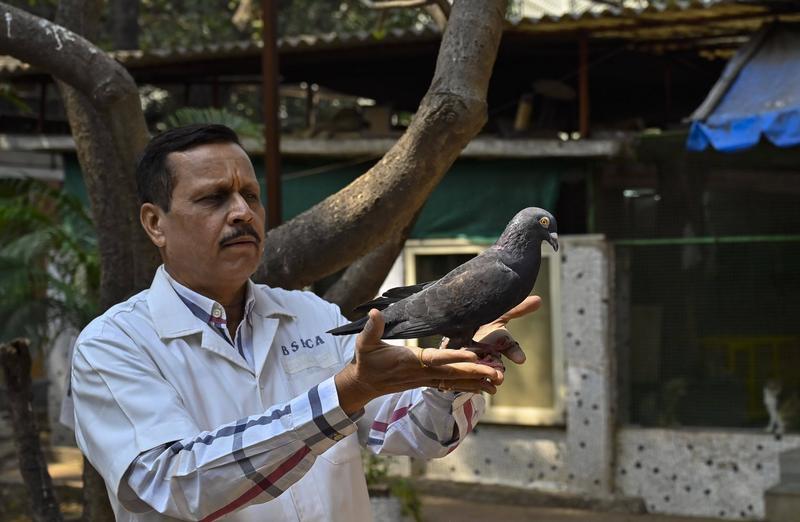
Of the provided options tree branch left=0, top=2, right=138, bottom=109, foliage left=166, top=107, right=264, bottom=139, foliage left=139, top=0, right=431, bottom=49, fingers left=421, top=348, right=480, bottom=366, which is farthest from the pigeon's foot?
foliage left=139, top=0, right=431, bottom=49

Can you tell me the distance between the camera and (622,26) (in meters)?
8.20

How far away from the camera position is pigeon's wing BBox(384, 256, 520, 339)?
251 centimetres

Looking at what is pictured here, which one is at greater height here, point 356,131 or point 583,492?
point 356,131

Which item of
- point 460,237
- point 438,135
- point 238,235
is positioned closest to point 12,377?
point 438,135

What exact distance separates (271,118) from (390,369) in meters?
4.33

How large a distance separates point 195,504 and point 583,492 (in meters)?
7.31

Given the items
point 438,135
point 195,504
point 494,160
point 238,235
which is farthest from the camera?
point 494,160

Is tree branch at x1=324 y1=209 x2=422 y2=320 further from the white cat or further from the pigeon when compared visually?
the white cat

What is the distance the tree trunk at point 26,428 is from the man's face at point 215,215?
277cm

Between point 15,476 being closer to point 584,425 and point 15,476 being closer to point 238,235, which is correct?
point 584,425

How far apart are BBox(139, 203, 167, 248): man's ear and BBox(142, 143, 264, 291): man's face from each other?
2cm

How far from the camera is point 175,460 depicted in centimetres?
231

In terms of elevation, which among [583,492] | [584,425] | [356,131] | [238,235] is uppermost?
[356,131]

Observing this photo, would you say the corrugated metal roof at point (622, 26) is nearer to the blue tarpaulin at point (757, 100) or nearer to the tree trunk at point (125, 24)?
the blue tarpaulin at point (757, 100)
